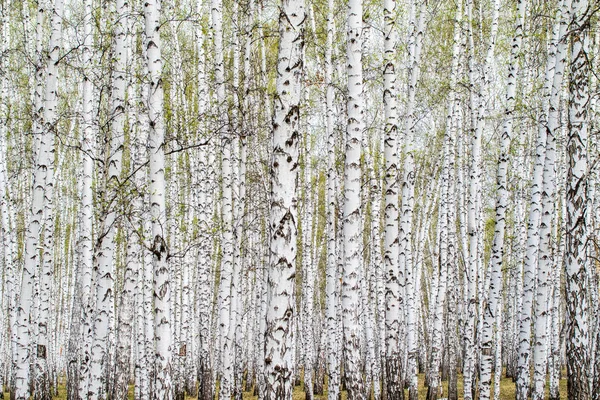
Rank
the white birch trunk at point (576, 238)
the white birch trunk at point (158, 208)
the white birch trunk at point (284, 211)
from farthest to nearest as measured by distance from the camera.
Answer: the white birch trunk at point (158, 208)
the white birch trunk at point (576, 238)
the white birch trunk at point (284, 211)

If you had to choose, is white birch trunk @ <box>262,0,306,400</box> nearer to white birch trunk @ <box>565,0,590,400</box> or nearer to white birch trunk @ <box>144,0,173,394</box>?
white birch trunk @ <box>144,0,173,394</box>

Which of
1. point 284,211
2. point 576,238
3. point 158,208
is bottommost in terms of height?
point 576,238

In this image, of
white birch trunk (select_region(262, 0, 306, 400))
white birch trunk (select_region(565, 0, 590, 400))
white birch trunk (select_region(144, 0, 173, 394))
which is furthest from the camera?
white birch trunk (select_region(144, 0, 173, 394))

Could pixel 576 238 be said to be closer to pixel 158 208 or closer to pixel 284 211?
pixel 284 211

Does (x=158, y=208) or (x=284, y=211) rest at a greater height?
(x=158, y=208)

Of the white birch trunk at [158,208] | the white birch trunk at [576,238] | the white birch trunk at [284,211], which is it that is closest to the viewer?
the white birch trunk at [284,211]

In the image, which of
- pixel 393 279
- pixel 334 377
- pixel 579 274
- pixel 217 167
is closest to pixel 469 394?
pixel 334 377

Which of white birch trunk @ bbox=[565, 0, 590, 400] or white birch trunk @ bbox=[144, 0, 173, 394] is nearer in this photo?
white birch trunk @ bbox=[565, 0, 590, 400]

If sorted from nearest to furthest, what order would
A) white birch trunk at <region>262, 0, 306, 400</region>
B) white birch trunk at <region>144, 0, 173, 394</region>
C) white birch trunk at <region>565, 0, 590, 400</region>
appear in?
white birch trunk at <region>262, 0, 306, 400</region>, white birch trunk at <region>565, 0, 590, 400</region>, white birch trunk at <region>144, 0, 173, 394</region>

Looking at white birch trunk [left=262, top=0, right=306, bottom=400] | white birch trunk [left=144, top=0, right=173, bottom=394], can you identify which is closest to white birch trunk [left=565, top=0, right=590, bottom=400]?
white birch trunk [left=262, top=0, right=306, bottom=400]

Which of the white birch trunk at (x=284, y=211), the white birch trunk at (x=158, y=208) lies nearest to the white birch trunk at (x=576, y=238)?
the white birch trunk at (x=284, y=211)

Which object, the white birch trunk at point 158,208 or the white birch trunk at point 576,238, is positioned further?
the white birch trunk at point 158,208

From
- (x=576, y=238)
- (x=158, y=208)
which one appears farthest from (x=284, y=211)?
(x=576, y=238)

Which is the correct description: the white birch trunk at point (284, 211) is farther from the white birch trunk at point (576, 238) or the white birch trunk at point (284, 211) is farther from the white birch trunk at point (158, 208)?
the white birch trunk at point (576, 238)
